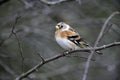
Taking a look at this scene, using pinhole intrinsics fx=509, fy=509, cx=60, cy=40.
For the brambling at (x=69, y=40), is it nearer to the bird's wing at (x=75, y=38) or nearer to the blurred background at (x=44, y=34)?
the bird's wing at (x=75, y=38)

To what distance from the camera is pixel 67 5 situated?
8.85 meters

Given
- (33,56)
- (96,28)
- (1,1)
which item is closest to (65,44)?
(1,1)

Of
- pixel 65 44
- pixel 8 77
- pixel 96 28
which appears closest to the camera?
pixel 65 44

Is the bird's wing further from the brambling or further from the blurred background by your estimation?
the blurred background

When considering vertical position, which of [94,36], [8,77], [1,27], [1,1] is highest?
[1,1]

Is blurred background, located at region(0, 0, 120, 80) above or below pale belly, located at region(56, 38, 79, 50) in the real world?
below

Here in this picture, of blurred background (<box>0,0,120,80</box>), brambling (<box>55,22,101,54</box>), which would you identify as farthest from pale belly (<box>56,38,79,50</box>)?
blurred background (<box>0,0,120,80</box>)

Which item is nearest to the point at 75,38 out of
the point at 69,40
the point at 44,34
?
the point at 69,40

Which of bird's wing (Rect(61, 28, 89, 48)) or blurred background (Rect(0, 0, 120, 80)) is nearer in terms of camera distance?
bird's wing (Rect(61, 28, 89, 48))

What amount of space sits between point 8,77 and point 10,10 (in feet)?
4.86

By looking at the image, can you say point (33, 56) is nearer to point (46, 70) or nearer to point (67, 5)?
point (46, 70)

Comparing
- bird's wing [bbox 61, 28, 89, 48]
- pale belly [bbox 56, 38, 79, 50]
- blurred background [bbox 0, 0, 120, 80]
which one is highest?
bird's wing [bbox 61, 28, 89, 48]

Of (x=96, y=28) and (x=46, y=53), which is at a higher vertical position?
(x=46, y=53)

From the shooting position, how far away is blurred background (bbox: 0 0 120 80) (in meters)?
7.85
